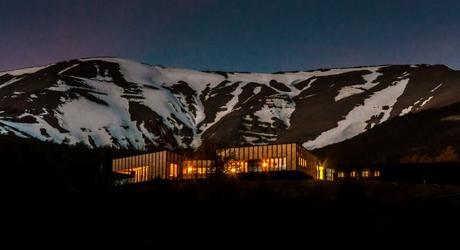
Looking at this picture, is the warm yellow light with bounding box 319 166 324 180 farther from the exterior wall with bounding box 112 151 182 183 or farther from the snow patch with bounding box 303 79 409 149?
the snow patch with bounding box 303 79 409 149

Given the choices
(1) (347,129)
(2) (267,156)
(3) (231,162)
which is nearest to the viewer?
(3) (231,162)

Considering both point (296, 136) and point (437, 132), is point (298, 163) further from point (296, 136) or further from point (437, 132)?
point (296, 136)

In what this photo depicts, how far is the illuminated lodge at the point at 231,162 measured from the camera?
268 ft

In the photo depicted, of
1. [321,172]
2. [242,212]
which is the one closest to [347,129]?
[321,172]

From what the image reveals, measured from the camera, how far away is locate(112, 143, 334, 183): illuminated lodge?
8169cm

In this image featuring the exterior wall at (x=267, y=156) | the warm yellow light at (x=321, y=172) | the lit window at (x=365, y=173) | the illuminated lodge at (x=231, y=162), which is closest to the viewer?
the illuminated lodge at (x=231, y=162)

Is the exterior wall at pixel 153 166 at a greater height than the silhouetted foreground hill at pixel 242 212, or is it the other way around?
the exterior wall at pixel 153 166

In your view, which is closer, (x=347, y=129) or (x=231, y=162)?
(x=231, y=162)

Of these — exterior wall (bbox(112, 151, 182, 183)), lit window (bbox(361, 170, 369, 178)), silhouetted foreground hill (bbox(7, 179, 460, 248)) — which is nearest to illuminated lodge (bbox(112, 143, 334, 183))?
exterior wall (bbox(112, 151, 182, 183))

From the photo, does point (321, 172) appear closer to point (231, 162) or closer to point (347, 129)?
point (231, 162)

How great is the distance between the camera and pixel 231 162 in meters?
82.3

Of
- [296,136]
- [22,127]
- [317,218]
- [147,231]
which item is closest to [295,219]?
[317,218]

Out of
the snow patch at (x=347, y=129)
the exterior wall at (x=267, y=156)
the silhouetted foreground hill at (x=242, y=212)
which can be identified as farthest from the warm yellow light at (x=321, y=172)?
the snow patch at (x=347, y=129)

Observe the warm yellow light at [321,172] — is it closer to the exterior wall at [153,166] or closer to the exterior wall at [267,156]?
the exterior wall at [267,156]
